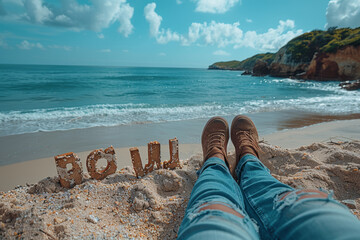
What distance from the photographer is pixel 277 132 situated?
420cm

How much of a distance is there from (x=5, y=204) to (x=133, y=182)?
89 cm

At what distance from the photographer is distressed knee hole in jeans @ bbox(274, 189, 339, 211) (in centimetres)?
95

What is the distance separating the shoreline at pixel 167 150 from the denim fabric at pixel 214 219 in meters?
1.72

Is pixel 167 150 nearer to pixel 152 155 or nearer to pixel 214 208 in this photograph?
pixel 152 155

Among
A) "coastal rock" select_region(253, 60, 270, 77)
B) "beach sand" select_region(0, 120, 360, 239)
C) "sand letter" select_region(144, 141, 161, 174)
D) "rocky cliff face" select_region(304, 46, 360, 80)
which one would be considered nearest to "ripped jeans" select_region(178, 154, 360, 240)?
"beach sand" select_region(0, 120, 360, 239)

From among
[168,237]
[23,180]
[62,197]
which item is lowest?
[23,180]

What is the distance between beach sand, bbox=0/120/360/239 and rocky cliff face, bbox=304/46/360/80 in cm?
2079

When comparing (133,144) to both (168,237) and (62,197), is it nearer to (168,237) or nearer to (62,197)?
(62,197)

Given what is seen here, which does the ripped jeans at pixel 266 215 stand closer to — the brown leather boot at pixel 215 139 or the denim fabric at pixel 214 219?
the denim fabric at pixel 214 219

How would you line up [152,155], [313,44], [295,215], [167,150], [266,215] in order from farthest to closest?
[313,44] → [167,150] → [152,155] → [266,215] → [295,215]

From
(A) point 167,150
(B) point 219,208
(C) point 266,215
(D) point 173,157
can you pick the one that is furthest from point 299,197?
(A) point 167,150

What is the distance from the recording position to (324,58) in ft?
63.6

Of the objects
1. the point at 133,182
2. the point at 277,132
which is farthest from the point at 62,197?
the point at 277,132

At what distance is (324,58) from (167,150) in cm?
2236
